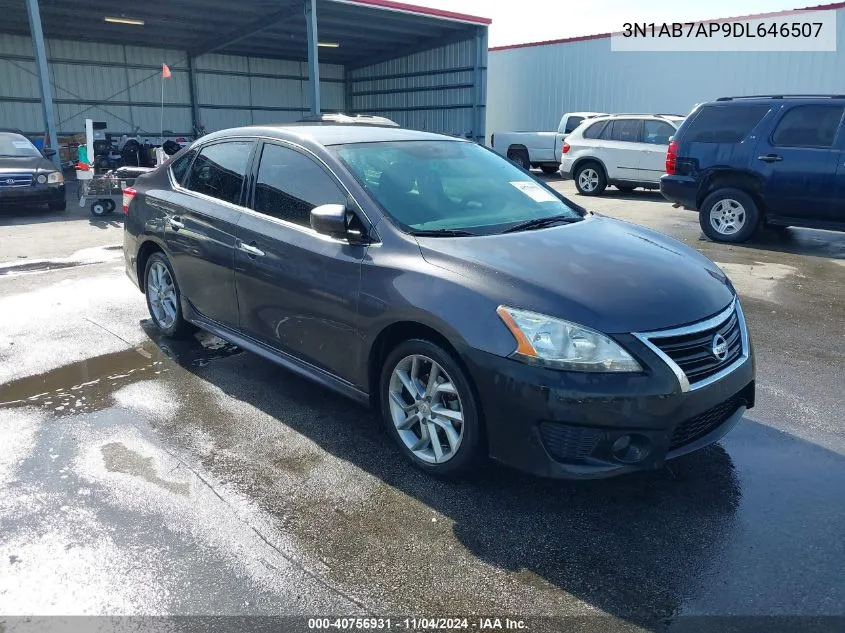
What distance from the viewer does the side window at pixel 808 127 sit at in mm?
Answer: 8344

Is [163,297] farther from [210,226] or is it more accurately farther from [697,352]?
[697,352]

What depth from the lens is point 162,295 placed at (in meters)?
5.36

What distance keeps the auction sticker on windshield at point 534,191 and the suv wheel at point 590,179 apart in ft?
37.8

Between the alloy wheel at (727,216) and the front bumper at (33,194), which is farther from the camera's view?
the front bumper at (33,194)

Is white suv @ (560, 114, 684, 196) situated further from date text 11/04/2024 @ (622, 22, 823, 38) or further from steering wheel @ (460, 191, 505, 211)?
steering wheel @ (460, 191, 505, 211)

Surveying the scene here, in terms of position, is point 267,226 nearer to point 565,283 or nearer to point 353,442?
point 353,442

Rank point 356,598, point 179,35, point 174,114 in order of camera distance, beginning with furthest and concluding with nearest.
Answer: point 174,114, point 179,35, point 356,598

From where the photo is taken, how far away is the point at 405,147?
4125 mm

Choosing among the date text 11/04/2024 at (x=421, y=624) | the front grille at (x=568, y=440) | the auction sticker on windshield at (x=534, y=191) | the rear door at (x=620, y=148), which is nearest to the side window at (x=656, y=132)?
the rear door at (x=620, y=148)

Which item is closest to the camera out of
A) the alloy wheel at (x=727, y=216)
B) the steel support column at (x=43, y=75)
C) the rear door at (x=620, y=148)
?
the alloy wheel at (x=727, y=216)

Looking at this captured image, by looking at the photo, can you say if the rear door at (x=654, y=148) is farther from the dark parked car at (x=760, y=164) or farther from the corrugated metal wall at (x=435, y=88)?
the corrugated metal wall at (x=435, y=88)

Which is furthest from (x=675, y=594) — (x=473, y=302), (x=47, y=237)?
(x=47, y=237)

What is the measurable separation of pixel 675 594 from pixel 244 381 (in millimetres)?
3044

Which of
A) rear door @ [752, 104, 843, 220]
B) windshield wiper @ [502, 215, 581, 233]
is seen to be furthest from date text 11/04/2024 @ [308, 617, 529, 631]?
rear door @ [752, 104, 843, 220]
